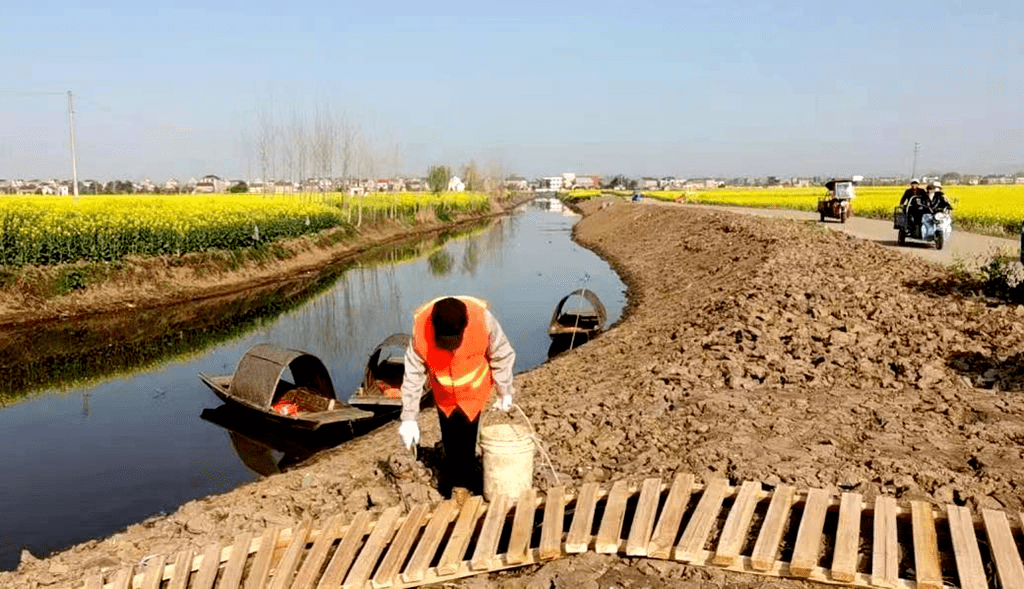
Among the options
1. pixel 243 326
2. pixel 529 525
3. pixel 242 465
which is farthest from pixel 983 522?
pixel 243 326

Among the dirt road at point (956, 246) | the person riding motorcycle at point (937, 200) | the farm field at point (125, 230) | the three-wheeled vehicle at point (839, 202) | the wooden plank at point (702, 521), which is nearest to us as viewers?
the wooden plank at point (702, 521)

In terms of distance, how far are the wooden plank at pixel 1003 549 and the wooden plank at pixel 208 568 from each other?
4.35 m

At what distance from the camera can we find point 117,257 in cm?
1911

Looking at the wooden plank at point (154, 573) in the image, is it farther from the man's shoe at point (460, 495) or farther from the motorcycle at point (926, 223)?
the motorcycle at point (926, 223)

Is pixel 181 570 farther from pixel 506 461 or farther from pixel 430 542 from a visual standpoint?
pixel 506 461

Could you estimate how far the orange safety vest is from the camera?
16.3 feet

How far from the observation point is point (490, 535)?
4.69 meters

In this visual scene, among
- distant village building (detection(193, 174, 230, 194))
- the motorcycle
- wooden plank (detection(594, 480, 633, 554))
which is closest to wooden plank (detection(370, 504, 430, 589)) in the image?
wooden plank (detection(594, 480, 633, 554))

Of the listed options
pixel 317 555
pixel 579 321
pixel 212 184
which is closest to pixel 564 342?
pixel 579 321

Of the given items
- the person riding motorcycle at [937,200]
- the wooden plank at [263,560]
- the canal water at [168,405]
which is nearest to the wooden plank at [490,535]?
the wooden plank at [263,560]

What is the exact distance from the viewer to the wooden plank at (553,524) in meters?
4.47

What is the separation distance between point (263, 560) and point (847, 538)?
11.3ft

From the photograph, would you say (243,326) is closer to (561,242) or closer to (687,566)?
(687,566)

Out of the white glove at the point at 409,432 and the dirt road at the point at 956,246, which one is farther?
the dirt road at the point at 956,246
